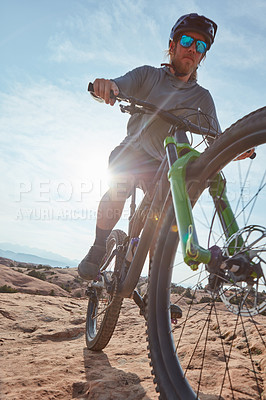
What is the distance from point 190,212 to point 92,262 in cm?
204

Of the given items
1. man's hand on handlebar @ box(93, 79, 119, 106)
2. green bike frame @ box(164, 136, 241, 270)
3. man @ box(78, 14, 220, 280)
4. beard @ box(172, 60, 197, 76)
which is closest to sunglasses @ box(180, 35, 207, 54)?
man @ box(78, 14, 220, 280)

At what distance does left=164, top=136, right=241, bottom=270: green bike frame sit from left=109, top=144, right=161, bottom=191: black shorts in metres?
0.97

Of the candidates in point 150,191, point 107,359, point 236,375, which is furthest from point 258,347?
point 150,191

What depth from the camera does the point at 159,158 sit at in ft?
9.85

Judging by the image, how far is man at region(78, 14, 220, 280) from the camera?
2766 millimetres

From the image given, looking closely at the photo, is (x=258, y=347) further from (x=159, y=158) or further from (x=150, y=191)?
(x=159, y=158)

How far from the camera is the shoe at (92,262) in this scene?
3.42 meters

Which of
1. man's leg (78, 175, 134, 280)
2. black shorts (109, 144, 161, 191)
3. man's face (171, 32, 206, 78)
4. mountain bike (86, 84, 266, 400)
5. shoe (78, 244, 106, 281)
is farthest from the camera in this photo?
shoe (78, 244, 106, 281)

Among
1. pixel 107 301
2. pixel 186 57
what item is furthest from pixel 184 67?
pixel 107 301

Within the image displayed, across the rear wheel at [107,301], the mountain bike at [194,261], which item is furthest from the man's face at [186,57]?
the rear wheel at [107,301]

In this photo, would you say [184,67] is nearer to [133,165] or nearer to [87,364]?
[133,165]

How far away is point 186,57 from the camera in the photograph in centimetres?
292

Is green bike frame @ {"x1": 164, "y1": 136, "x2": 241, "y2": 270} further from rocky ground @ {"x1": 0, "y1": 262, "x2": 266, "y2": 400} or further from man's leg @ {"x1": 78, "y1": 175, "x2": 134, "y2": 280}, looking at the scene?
man's leg @ {"x1": 78, "y1": 175, "x2": 134, "y2": 280}

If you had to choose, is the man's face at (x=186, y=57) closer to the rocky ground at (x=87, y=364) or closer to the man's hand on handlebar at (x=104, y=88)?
the man's hand on handlebar at (x=104, y=88)
